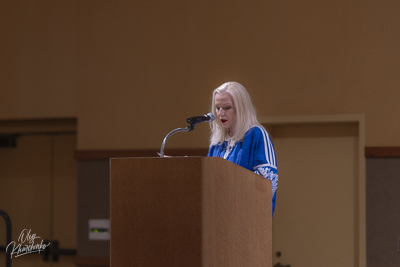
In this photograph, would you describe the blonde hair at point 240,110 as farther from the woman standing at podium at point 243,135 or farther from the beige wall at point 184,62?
the beige wall at point 184,62

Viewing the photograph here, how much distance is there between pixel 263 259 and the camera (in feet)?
8.71

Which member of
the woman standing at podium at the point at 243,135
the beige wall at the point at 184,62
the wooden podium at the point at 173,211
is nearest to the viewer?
the wooden podium at the point at 173,211

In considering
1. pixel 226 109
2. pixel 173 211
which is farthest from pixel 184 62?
pixel 173 211

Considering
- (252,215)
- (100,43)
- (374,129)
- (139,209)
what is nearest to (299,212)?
(374,129)

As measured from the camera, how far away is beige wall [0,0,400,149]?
16.1ft

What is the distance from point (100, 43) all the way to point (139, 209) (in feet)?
12.7

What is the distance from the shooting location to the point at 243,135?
2.92 m

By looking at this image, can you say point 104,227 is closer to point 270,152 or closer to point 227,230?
point 270,152

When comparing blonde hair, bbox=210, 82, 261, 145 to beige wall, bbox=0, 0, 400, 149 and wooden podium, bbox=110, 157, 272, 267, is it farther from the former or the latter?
beige wall, bbox=0, 0, 400, 149

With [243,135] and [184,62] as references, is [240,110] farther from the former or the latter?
[184,62]

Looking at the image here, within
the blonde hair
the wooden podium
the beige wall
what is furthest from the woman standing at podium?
the beige wall

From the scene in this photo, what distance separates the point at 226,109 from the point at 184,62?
266cm

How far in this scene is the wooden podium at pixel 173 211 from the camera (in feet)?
7.07

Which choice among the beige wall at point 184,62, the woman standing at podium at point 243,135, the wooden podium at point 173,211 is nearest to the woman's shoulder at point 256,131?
the woman standing at podium at point 243,135
